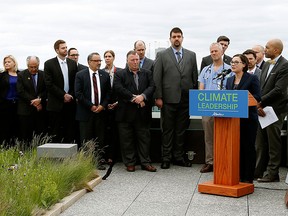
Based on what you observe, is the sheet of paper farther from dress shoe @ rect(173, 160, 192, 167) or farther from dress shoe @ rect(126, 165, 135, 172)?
dress shoe @ rect(126, 165, 135, 172)

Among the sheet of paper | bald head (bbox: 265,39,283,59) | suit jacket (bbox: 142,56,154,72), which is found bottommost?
the sheet of paper

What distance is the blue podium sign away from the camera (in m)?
6.67

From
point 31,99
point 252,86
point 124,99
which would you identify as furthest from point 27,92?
point 252,86

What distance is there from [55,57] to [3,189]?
4026 mm

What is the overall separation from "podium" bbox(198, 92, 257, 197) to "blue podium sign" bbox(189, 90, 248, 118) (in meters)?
0.20

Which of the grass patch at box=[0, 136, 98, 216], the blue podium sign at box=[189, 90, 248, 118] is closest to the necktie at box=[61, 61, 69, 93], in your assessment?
the grass patch at box=[0, 136, 98, 216]

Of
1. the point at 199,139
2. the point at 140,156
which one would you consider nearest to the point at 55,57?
the point at 140,156

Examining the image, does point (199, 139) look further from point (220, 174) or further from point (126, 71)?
point (220, 174)

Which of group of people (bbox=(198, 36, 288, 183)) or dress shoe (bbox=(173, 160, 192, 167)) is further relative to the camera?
dress shoe (bbox=(173, 160, 192, 167))

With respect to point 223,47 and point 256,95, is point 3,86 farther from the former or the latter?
point 256,95

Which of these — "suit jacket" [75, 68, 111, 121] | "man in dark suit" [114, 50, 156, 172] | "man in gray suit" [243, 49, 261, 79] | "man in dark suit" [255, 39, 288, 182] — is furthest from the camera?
"suit jacket" [75, 68, 111, 121]

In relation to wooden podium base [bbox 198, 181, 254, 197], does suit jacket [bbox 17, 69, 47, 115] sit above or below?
above

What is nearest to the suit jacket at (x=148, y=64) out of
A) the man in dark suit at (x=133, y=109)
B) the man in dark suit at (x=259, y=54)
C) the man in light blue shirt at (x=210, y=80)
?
the man in dark suit at (x=133, y=109)

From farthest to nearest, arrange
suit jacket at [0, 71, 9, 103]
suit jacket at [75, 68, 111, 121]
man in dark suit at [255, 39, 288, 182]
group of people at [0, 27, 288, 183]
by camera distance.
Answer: suit jacket at [0, 71, 9, 103], suit jacket at [75, 68, 111, 121], group of people at [0, 27, 288, 183], man in dark suit at [255, 39, 288, 182]
